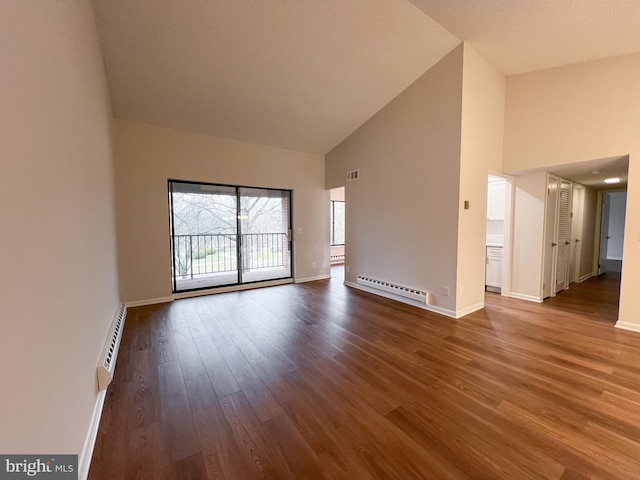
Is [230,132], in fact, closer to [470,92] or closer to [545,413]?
[470,92]

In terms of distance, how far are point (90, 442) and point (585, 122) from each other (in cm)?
554

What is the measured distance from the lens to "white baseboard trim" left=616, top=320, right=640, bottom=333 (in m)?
3.05

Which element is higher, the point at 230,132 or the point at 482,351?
the point at 230,132

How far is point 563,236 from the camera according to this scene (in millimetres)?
4742

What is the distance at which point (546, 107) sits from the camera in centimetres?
359

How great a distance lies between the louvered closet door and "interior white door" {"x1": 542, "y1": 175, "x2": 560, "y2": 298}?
22 cm

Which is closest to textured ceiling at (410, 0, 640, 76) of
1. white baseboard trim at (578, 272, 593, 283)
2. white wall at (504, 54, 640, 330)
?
white wall at (504, 54, 640, 330)

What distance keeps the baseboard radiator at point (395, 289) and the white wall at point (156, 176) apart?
2.56 meters

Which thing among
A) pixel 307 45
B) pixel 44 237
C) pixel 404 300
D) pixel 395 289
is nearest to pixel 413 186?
pixel 395 289

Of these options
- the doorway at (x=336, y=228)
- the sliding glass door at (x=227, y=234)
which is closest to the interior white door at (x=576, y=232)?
the doorway at (x=336, y=228)

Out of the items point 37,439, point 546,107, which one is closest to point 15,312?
point 37,439

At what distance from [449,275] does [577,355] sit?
1.39 meters

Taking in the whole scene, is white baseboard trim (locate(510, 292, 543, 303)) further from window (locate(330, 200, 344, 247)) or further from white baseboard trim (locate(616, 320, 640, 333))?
window (locate(330, 200, 344, 247))

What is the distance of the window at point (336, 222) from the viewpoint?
8.41 m
